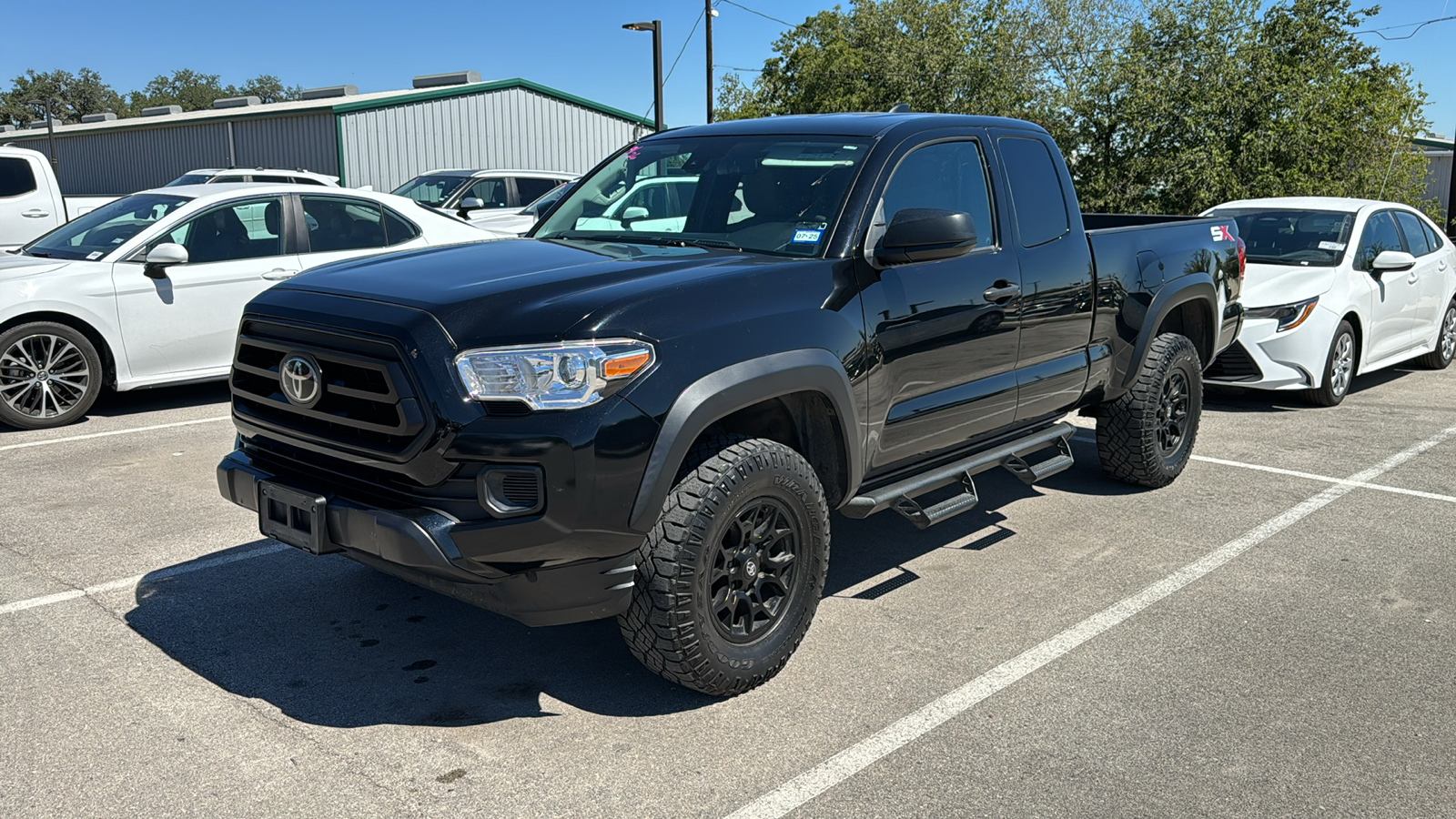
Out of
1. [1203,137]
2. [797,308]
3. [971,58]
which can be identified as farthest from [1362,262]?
[971,58]

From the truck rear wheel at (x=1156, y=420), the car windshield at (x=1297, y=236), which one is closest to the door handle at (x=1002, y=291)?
the truck rear wheel at (x=1156, y=420)

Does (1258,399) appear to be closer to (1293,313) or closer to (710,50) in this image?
(1293,313)

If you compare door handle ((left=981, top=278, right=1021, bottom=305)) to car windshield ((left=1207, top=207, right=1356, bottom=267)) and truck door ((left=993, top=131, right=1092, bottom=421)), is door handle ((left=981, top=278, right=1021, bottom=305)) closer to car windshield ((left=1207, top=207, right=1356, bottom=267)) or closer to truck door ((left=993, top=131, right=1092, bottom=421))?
truck door ((left=993, top=131, right=1092, bottom=421))

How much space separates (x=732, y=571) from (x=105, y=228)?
274 inches

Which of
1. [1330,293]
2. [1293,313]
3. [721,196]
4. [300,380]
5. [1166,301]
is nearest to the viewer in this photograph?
[300,380]

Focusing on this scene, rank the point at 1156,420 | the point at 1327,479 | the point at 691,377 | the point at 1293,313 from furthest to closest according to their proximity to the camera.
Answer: the point at 1293,313 < the point at 1327,479 < the point at 1156,420 < the point at 691,377

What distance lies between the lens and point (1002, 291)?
4.90 metres

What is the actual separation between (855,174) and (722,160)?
2.24 ft

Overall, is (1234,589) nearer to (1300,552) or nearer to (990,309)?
(1300,552)

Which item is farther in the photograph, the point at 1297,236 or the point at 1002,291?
the point at 1297,236

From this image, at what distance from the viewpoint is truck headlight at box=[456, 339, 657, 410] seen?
3402 mm

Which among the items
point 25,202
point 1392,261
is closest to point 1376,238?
point 1392,261

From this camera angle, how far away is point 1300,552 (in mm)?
5555

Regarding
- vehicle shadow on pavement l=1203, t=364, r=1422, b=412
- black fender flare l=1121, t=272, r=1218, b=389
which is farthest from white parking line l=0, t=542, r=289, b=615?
vehicle shadow on pavement l=1203, t=364, r=1422, b=412
